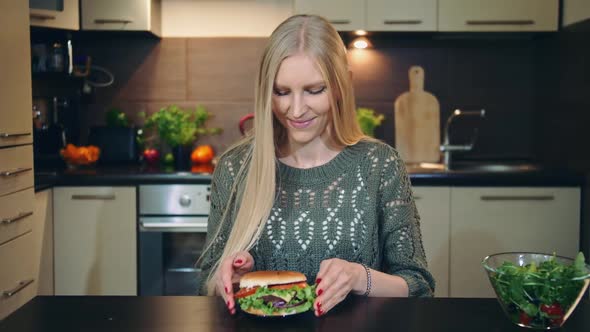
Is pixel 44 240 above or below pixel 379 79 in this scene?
below

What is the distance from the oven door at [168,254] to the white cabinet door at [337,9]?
1.07 m

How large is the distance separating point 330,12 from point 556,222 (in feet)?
4.48

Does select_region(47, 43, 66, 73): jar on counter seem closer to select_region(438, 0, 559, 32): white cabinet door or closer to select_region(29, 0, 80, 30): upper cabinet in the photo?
select_region(29, 0, 80, 30): upper cabinet

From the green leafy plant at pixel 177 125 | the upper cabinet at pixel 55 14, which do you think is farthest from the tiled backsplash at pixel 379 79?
the upper cabinet at pixel 55 14

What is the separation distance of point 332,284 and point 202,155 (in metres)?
2.13

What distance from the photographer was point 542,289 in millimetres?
981

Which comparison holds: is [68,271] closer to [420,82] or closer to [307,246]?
[307,246]

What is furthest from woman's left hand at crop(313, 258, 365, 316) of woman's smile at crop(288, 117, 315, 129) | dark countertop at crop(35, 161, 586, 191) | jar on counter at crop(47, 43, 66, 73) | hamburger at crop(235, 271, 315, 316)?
jar on counter at crop(47, 43, 66, 73)

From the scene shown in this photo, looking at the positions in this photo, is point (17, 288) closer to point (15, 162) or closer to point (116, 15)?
point (15, 162)

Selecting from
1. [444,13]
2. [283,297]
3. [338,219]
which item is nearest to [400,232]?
[338,219]

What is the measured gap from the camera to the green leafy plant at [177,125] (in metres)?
3.21

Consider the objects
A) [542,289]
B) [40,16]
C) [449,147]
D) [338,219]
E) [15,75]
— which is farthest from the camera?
[449,147]

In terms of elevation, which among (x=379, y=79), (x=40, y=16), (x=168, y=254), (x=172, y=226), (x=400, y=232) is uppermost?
(x=40, y=16)

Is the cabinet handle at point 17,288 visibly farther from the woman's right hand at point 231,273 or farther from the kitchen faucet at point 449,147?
the kitchen faucet at point 449,147
